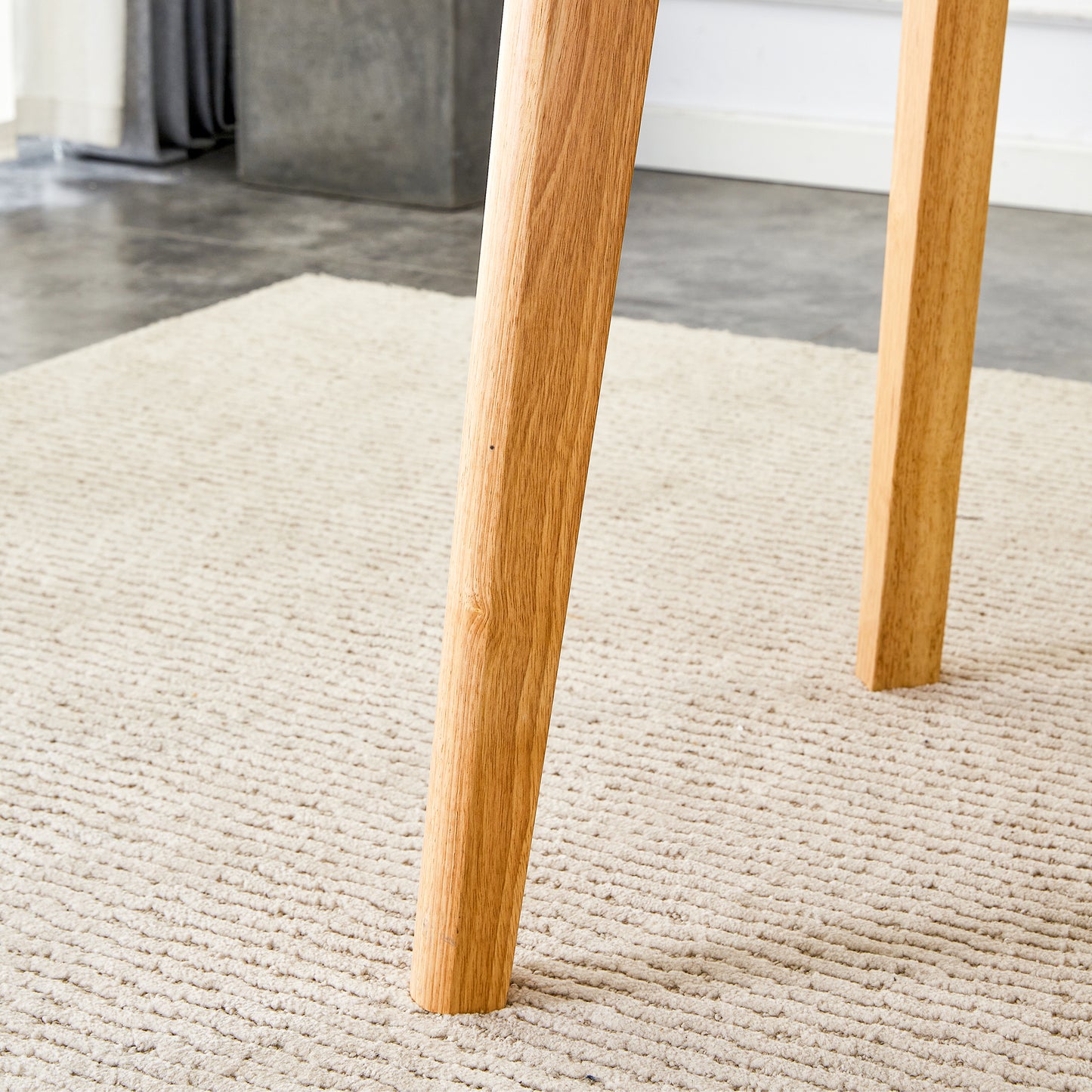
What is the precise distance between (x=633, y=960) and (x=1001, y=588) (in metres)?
0.51

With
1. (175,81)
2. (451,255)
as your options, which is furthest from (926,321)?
(175,81)

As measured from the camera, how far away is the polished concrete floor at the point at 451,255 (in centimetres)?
177

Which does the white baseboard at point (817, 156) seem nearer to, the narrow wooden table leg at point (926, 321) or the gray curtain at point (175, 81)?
the gray curtain at point (175, 81)

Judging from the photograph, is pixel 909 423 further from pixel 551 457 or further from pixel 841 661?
pixel 551 457

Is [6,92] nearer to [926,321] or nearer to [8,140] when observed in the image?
[8,140]

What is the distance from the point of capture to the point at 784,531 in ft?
3.69

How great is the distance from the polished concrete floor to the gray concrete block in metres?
0.07

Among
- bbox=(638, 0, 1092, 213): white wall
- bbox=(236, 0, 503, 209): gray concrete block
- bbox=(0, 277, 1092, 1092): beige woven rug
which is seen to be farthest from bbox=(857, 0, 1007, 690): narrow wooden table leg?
bbox=(638, 0, 1092, 213): white wall

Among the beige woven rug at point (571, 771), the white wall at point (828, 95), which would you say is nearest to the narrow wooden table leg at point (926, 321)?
the beige woven rug at point (571, 771)

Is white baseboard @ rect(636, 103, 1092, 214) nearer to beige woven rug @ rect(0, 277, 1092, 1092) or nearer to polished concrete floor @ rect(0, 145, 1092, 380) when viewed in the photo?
polished concrete floor @ rect(0, 145, 1092, 380)

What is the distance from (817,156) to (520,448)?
92.8 inches

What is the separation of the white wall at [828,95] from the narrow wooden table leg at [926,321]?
192cm

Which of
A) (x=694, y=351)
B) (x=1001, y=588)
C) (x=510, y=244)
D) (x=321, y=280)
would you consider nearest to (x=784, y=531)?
(x=1001, y=588)

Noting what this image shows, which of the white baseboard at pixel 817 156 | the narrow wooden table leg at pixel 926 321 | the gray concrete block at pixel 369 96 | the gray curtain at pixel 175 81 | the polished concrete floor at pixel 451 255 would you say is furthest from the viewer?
the gray curtain at pixel 175 81
